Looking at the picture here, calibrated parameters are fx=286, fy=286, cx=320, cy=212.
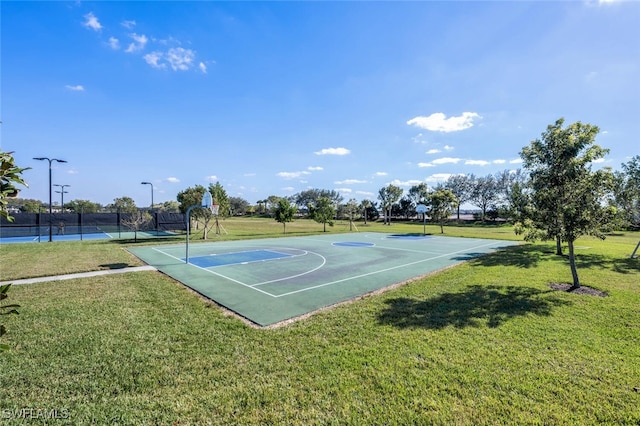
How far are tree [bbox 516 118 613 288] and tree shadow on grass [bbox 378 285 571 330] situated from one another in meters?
2.02

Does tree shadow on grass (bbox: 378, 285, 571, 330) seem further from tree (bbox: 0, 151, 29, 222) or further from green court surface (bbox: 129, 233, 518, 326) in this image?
tree (bbox: 0, 151, 29, 222)

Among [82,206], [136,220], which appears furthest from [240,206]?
[136,220]

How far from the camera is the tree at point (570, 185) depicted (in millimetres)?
7699

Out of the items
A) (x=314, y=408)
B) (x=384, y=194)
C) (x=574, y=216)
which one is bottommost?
(x=314, y=408)

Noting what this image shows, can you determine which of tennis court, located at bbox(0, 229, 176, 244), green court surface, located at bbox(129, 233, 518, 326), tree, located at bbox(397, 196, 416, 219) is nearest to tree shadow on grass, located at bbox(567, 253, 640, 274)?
green court surface, located at bbox(129, 233, 518, 326)

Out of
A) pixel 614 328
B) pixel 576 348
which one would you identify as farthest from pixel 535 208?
pixel 576 348

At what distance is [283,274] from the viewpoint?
10594 mm

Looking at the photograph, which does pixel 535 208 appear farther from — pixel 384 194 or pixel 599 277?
pixel 384 194

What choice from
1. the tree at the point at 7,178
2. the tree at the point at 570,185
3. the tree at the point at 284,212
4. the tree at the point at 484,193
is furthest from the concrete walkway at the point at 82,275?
the tree at the point at 484,193

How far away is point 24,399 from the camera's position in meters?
3.50

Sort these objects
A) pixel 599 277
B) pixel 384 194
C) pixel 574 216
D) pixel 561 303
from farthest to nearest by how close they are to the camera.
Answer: pixel 384 194, pixel 599 277, pixel 574 216, pixel 561 303

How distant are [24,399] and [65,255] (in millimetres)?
13315

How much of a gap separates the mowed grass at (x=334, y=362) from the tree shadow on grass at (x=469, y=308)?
0.05 meters

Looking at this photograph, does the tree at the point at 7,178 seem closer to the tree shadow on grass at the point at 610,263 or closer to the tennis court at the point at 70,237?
the tree shadow on grass at the point at 610,263
